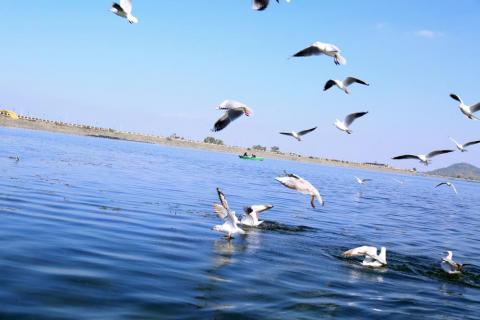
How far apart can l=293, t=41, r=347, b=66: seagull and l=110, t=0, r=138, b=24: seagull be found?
3589mm

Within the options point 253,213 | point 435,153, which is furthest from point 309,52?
point 253,213

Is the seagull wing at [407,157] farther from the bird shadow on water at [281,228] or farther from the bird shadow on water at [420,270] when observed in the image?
the bird shadow on water at [281,228]

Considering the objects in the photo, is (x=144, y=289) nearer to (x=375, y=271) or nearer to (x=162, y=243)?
(x=162, y=243)

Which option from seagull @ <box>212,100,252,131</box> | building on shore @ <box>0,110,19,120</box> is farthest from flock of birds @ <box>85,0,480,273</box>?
building on shore @ <box>0,110,19,120</box>

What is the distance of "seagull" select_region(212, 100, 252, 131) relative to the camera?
10773 mm

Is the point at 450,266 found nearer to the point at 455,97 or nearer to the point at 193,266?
the point at 455,97

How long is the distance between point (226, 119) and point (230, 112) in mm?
188

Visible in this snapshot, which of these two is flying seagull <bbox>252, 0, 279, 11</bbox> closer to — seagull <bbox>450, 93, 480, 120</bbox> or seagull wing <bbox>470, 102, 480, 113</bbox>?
seagull <bbox>450, 93, 480, 120</bbox>

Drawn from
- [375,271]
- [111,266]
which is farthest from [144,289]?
[375,271]

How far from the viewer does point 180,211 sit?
21.6 m

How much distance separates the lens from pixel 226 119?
1135 cm

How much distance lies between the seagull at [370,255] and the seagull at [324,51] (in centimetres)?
500

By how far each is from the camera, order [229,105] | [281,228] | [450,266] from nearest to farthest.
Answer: [229,105]
[450,266]
[281,228]

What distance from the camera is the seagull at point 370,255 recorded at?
13984 millimetres
